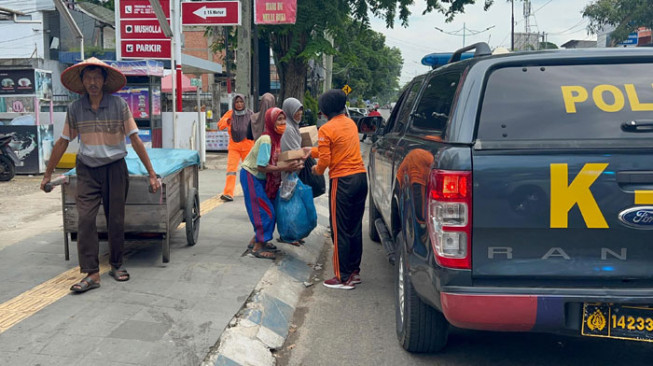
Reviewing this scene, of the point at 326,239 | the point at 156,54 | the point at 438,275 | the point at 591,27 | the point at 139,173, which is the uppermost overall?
the point at 591,27

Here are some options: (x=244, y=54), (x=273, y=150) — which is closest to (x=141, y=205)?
(x=273, y=150)

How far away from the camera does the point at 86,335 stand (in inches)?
159

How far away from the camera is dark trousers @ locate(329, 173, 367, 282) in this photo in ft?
18.8

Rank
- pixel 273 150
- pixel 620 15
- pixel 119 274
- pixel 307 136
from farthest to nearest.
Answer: pixel 620 15, pixel 307 136, pixel 273 150, pixel 119 274

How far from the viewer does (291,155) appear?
6105 millimetres

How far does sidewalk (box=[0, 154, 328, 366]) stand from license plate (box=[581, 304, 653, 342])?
199 cm

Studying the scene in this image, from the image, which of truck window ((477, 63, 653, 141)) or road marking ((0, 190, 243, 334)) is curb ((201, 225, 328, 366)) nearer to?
road marking ((0, 190, 243, 334))

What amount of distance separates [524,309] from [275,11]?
40.5 feet

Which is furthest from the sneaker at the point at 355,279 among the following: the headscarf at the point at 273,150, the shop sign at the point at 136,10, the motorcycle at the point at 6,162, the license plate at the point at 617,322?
the shop sign at the point at 136,10

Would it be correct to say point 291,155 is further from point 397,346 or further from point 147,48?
point 147,48

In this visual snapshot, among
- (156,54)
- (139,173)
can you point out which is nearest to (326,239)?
(139,173)

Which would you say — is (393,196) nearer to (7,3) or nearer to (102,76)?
(102,76)

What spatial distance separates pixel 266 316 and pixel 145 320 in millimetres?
946

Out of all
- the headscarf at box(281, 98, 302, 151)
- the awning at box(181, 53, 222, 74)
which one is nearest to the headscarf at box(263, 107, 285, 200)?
the headscarf at box(281, 98, 302, 151)
